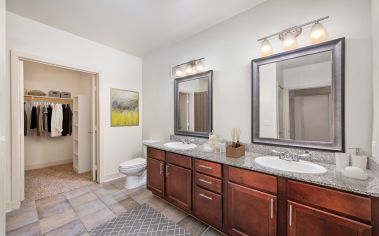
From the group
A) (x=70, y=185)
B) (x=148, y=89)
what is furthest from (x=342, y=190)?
(x=70, y=185)

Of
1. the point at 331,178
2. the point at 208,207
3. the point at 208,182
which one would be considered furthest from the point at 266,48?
the point at 208,207

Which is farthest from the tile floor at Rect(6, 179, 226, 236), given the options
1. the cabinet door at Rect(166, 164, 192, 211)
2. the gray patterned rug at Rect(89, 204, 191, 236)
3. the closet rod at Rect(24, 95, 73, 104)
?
the closet rod at Rect(24, 95, 73, 104)

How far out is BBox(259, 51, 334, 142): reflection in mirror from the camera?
4.80 ft

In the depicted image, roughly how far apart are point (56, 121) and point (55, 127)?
0.50 feet

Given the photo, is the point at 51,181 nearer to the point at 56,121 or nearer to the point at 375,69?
the point at 56,121

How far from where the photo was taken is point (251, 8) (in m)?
1.94

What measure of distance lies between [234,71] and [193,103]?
818 mm

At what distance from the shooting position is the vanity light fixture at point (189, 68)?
7.95ft

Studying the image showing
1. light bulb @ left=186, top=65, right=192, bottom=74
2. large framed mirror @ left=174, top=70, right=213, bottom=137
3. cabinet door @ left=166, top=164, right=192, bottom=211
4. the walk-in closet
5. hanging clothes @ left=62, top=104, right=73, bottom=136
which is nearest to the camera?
cabinet door @ left=166, top=164, right=192, bottom=211

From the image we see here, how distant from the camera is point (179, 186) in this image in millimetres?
1964

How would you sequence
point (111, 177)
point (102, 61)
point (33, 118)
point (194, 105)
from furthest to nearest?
1. point (33, 118)
2. point (111, 177)
3. point (102, 61)
4. point (194, 105)

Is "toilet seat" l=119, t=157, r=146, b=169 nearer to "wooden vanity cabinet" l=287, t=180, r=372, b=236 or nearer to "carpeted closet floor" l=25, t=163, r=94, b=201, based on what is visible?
"carpeted closet floor" l=25, t=163, r=94, b=201

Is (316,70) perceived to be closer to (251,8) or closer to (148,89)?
(251,8)

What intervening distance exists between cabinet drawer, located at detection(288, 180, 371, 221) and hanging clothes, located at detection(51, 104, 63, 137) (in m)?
4.89
